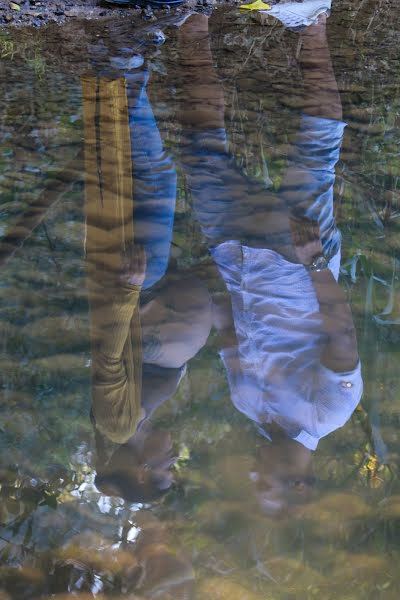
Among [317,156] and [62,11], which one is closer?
[317,156]

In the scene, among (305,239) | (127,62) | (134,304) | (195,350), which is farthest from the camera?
(127,62)

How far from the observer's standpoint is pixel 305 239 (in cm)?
Result: 219

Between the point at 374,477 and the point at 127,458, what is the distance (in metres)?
0.51

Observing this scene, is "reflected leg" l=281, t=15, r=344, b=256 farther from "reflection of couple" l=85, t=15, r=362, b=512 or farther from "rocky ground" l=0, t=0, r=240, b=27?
"rocky ground" l=0, t=0, r=240, b=27

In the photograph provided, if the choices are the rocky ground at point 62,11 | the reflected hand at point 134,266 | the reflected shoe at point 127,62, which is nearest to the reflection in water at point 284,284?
the reflected hand at point 134,266

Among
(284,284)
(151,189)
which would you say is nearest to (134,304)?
(284,284)

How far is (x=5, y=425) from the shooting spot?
1561mm

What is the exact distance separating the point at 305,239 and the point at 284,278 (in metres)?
0.22

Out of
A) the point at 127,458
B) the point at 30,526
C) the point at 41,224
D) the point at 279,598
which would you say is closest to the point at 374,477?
the point at 279,598

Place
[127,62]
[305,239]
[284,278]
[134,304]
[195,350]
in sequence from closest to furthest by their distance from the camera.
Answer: [195,350] → [134,304] → [284,278] → [305,239] → [127,62]

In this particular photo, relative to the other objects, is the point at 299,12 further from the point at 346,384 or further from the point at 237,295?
the point at 346,384

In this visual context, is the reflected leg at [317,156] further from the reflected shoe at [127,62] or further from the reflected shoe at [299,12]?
the reflected shoe at [299,12]

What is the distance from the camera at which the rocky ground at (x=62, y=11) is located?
5031mm

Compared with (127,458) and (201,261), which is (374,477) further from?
(201,261)
